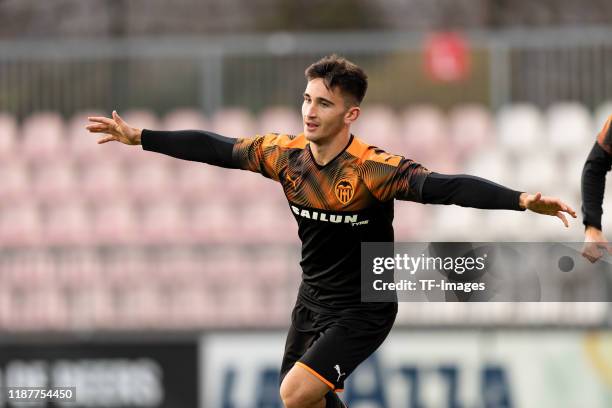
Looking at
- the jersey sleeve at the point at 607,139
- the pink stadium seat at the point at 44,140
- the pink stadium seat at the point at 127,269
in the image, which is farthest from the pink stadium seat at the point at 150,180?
the jersey sleeve at the point at 607,139

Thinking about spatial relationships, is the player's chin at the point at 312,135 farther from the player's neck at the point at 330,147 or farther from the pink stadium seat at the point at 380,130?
the pink stadium seat at the point at 380,130

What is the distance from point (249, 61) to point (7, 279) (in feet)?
12.3

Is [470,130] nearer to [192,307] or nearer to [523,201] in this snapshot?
[192,307]

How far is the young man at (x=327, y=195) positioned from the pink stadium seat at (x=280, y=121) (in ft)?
24.1

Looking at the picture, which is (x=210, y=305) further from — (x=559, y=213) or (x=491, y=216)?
(x=559, y=213)

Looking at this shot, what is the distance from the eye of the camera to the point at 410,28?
87.0ft

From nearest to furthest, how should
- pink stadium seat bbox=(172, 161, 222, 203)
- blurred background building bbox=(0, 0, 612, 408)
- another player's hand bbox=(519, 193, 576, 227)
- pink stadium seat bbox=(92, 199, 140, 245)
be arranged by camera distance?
another player's hand bbox=(519, 193, 576, 227), blurred background building bbox=(0, 0, 612, 408), pink stadium seat bbox=(92, 199, 140, 245), pink stadium seat bbox=(172, 161, 222, 203)

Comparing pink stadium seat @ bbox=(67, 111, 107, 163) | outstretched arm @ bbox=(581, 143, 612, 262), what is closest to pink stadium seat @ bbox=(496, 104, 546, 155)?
pink stadium seat @ bbox=(67, 111, 107, 163)

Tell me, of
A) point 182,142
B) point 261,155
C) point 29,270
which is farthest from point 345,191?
point 29,270

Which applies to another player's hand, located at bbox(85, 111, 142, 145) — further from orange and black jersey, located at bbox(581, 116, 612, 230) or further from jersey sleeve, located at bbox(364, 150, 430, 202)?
orange and black jersey, located at bbox(581, 116, 612, 230)

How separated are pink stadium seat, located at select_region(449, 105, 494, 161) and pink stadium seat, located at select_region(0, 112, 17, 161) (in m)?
5.05

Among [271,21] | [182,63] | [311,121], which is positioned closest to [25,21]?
[271,21]

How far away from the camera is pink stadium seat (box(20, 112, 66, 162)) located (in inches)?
619

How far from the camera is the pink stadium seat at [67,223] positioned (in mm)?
14898
